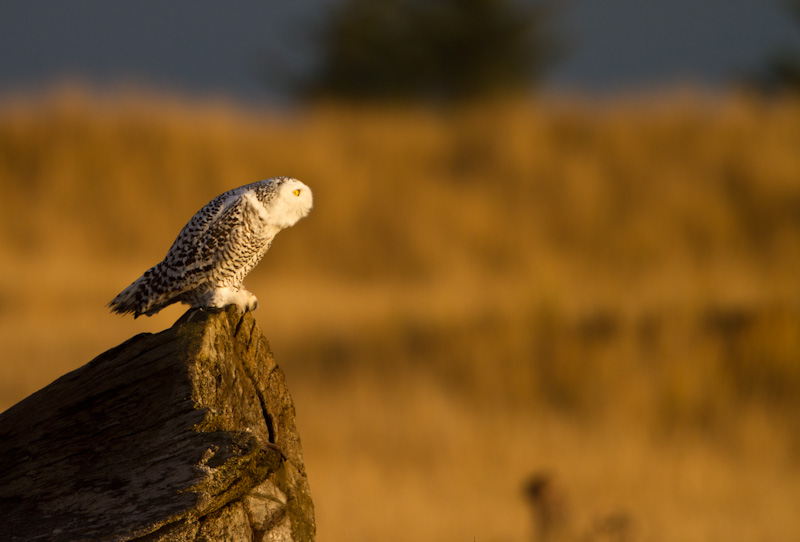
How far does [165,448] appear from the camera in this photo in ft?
9.39

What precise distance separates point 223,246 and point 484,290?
11.1 metres

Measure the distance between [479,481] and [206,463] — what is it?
687cm

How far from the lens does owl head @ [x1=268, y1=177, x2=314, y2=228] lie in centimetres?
370

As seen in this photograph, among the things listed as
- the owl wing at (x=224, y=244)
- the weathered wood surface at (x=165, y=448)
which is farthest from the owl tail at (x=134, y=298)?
the weathered wood surface at (x=165, y=448)

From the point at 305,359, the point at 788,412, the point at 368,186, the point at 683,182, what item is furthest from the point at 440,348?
the point at 683,182

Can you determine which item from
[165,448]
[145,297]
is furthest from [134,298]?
[165,448]

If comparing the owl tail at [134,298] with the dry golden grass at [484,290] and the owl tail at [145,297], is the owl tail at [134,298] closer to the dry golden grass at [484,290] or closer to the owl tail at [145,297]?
the owl tail at [145,297]

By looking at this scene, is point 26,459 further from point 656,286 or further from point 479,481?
point 656,286

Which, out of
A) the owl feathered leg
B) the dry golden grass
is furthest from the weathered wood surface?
the dry golden grass

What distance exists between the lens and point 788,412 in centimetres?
1089

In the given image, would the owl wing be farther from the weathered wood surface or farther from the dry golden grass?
the dry golden grass

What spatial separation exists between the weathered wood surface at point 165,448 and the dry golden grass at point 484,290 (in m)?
2.65

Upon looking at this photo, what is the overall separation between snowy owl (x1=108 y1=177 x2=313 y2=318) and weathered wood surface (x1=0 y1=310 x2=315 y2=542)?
44cm

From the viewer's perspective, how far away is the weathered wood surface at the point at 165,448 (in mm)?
2734
